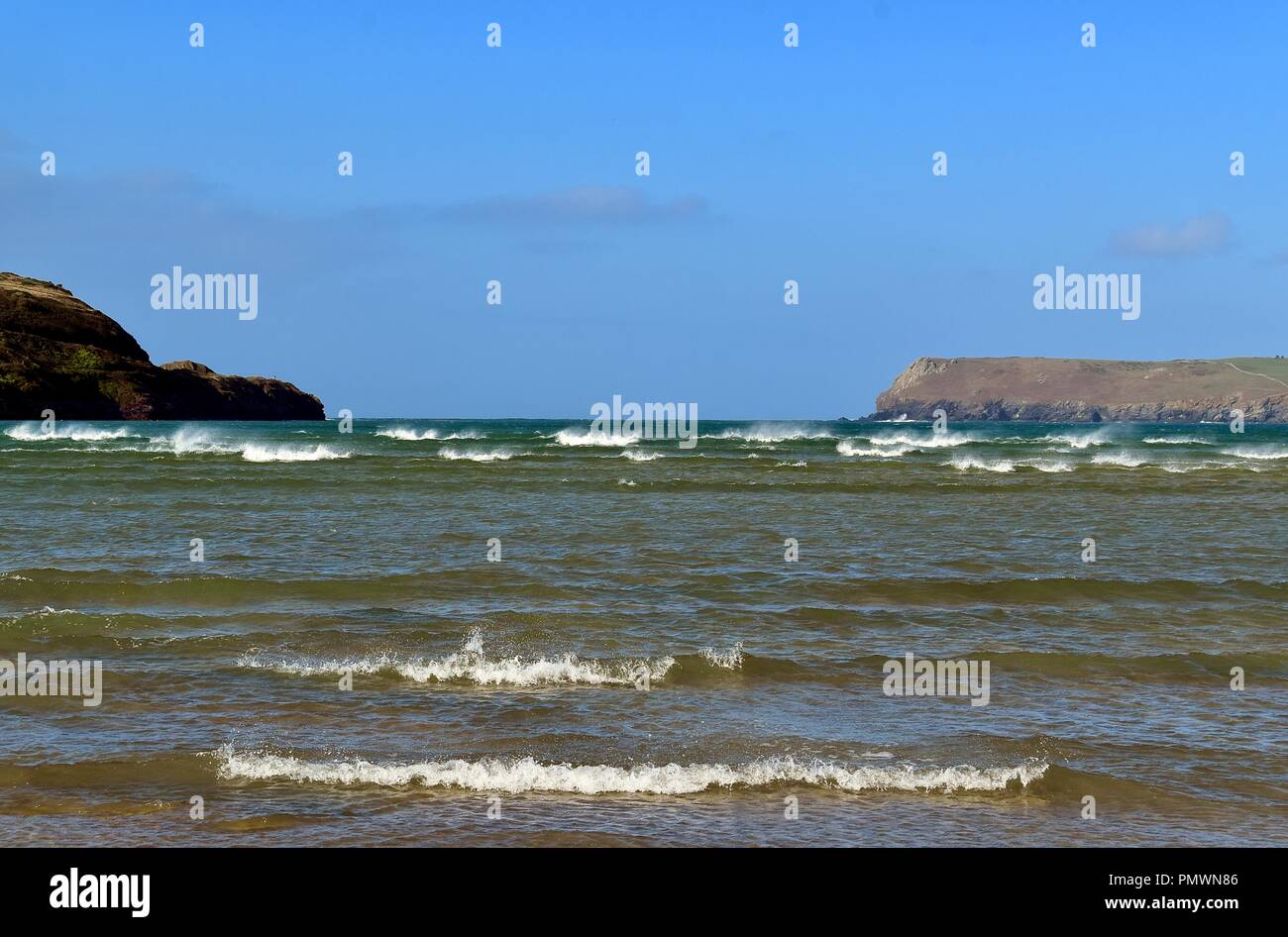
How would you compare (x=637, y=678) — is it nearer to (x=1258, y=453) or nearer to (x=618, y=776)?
(x=618, y=776)

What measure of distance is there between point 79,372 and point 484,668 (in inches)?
5442

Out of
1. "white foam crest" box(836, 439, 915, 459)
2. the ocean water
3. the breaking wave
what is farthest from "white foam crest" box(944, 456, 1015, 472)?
the breaking wave

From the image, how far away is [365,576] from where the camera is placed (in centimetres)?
1697

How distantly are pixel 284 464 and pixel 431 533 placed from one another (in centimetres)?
2603

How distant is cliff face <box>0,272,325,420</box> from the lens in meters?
125

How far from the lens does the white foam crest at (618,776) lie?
789 centimetres

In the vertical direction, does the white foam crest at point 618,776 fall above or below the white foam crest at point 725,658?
below

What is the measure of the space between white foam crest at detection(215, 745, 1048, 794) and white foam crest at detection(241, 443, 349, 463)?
4349 cm

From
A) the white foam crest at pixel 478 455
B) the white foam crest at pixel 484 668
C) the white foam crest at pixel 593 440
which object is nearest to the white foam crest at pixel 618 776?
the white foam crest at pixel 484 668

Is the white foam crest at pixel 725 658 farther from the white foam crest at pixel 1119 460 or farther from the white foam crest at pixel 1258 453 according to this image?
the white foam crest at pixel 1258 453

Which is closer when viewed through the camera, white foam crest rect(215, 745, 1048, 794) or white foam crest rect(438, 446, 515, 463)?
white foam crest rect(215, 745, 1048, 794)

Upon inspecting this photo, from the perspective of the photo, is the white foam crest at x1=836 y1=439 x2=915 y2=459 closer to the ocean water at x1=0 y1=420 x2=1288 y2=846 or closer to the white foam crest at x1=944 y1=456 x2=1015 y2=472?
the white foam crest at x1=944 y1=456 x2=1015 y2=472

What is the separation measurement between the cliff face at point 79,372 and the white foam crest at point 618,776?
127446mm

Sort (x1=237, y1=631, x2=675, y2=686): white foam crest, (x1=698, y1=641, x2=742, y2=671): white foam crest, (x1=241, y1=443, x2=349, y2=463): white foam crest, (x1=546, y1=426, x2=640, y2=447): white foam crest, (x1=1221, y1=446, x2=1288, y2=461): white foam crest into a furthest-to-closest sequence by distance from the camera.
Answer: (x1=546, y1=426, x2=640, y2=447): white foam crest < (x1=1221, y1=446, x2=1288, y2=461): white foam crest < (x1=241, y1=443, x2=349, y2=463): white foam crest < (x1=698, y1=641, x2=742, y2=671): white foam crest < (x1=237, y1=631, x2=675, y2=686): white foam crest
